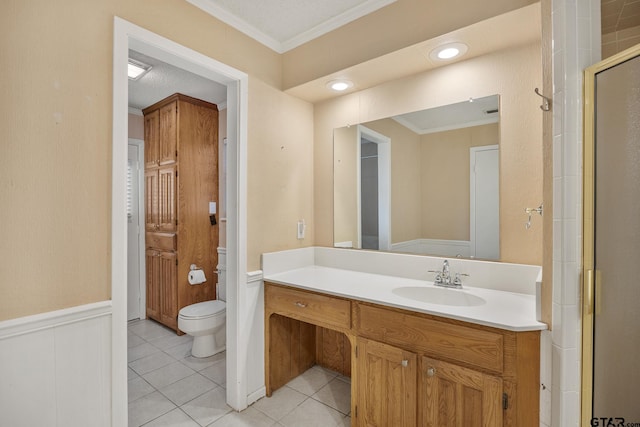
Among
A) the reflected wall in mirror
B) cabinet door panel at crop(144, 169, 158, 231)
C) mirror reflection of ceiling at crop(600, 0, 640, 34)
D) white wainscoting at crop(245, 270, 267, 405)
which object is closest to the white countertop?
white wainscoting at crop(245, 270, 267, 405)

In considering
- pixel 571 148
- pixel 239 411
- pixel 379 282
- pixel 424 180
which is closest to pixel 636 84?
pixel 571 148

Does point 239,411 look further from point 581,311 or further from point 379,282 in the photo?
point 581,311

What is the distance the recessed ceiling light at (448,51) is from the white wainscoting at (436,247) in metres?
1.10

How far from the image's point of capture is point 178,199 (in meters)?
3.05

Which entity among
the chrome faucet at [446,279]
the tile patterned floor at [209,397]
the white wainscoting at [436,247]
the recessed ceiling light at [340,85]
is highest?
the recessed ceiling light at [340,85]

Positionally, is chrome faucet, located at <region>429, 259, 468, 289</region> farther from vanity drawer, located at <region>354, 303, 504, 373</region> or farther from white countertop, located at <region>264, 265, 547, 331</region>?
vanity drawer, located at <region>354, 303, 504, 373</region>

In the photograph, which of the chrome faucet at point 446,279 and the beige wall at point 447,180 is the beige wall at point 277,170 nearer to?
the beige wall at point 447,180

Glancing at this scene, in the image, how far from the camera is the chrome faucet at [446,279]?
1756 mm

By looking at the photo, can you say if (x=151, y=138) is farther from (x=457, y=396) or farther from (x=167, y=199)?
(x=457, y=396)

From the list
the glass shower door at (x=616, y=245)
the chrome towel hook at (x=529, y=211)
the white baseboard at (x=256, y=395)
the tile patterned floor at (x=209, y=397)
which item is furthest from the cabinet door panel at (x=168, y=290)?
the glass shower door at (x=616, y=245)

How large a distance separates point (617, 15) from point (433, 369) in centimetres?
169

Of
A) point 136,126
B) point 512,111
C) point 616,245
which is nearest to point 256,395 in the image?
point 616,245

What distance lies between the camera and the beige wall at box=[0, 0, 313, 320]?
1.17 meters

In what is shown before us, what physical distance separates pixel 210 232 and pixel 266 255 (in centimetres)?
150
